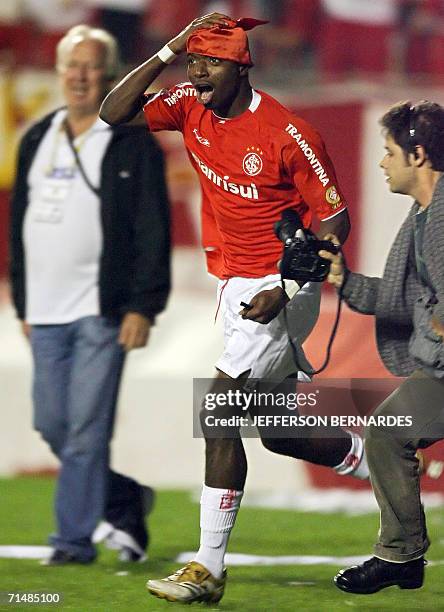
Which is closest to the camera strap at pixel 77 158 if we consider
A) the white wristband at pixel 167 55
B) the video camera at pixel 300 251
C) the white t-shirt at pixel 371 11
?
the white wristband at pixel 167 55

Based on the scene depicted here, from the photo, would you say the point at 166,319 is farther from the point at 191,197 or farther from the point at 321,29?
the point at 321,29

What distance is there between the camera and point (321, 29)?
32.6 feet

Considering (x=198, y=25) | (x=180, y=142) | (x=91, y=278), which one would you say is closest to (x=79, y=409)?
(x=91, y=278)

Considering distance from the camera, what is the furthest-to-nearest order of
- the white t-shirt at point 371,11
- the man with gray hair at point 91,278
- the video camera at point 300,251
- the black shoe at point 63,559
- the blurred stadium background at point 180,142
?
the white t-shirt at point 371,11, the blurred stadium background at point 180,142, the man with gray hair at point 91,278, the black shoe at point 63,559, the video camera at point 300,251

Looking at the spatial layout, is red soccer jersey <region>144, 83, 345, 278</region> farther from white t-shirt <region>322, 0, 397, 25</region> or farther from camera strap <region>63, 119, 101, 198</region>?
white t-shirt <region>322, 0, 397, 25</region>

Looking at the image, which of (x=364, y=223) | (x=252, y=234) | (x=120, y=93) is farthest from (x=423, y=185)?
(x=364, y=223)

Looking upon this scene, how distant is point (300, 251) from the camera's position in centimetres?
454

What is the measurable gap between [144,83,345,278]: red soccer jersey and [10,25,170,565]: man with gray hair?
3.03ft

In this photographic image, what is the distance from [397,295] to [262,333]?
1.47 ft

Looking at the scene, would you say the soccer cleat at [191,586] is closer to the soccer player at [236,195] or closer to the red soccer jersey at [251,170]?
the soccer player at [236,195]

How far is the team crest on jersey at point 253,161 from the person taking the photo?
4625 millimetres

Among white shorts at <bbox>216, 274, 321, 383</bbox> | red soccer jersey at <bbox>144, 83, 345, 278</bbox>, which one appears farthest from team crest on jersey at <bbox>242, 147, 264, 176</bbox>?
white shorts at <bbox>216, 274, 321, 383</bbox>

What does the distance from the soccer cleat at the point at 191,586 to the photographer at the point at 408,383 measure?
0.40 metres

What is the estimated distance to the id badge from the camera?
19.3 feet
